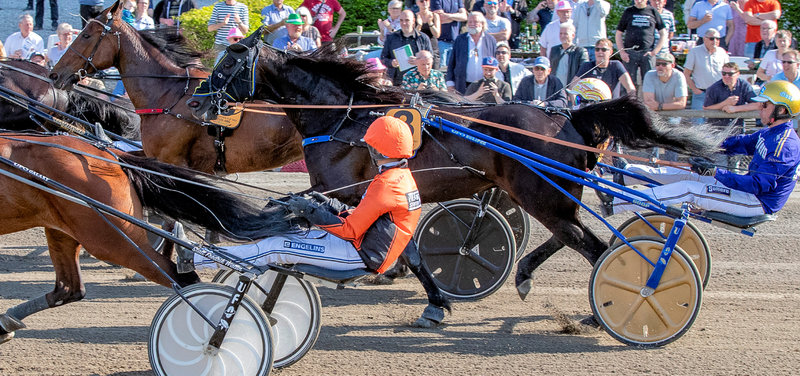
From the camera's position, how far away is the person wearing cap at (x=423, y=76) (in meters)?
8.73

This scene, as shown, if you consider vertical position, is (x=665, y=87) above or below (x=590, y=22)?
below

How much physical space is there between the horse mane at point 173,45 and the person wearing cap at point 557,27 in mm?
4736

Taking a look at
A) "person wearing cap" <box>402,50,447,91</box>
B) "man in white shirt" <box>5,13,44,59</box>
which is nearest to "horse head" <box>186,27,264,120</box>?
"person wearing cap" <box>402,50,447,91</box>

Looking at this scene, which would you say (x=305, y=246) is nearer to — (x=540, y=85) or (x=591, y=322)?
(x=591, y=322)

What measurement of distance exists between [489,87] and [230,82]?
3551mm

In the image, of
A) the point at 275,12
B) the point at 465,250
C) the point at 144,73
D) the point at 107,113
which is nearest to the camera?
the point at 465,250

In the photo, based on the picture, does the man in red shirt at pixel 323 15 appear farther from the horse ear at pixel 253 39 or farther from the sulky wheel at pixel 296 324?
the sulky wheel at pixel 296 324

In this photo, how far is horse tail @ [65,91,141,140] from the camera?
7.61 meters

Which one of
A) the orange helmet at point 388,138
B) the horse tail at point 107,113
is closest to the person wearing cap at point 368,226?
the orange helmet at point 388,138

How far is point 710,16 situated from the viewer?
11148 mm

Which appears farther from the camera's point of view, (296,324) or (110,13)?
(110,13)

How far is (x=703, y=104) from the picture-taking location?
9883 mm

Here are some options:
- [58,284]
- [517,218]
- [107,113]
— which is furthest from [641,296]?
[107,113]

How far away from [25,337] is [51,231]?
0.81 meters
